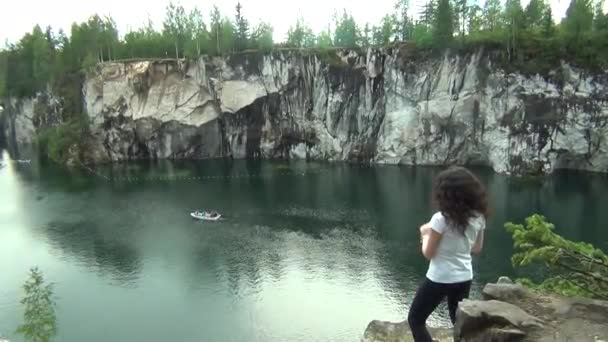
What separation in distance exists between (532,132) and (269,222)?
31166 mm

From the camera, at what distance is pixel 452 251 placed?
5.66 m

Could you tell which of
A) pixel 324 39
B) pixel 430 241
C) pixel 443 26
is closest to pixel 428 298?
pixel 430 241

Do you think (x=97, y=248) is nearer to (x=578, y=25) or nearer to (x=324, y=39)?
(x=578, y=25)

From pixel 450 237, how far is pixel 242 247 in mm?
29590

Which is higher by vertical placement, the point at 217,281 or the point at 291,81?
the point at 291,81

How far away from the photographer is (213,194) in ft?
168

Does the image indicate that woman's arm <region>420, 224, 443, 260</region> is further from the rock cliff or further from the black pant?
the rock cliff

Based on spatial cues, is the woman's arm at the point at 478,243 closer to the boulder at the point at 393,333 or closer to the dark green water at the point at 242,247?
the boulder at the point at 393,333

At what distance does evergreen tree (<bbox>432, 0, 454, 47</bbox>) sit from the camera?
198 feet

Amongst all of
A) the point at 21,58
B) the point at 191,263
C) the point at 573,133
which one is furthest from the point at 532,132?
the point at 21,58

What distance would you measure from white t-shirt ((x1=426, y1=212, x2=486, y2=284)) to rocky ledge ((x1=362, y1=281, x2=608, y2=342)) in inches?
19.6

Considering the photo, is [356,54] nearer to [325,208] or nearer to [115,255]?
[325,208]

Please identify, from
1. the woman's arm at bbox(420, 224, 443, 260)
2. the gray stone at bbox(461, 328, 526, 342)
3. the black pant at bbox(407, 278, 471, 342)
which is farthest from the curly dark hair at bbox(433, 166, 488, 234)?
the gray stone at bbox(461, 328, 526, 342)

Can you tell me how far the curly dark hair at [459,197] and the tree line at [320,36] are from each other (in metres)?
56.8
